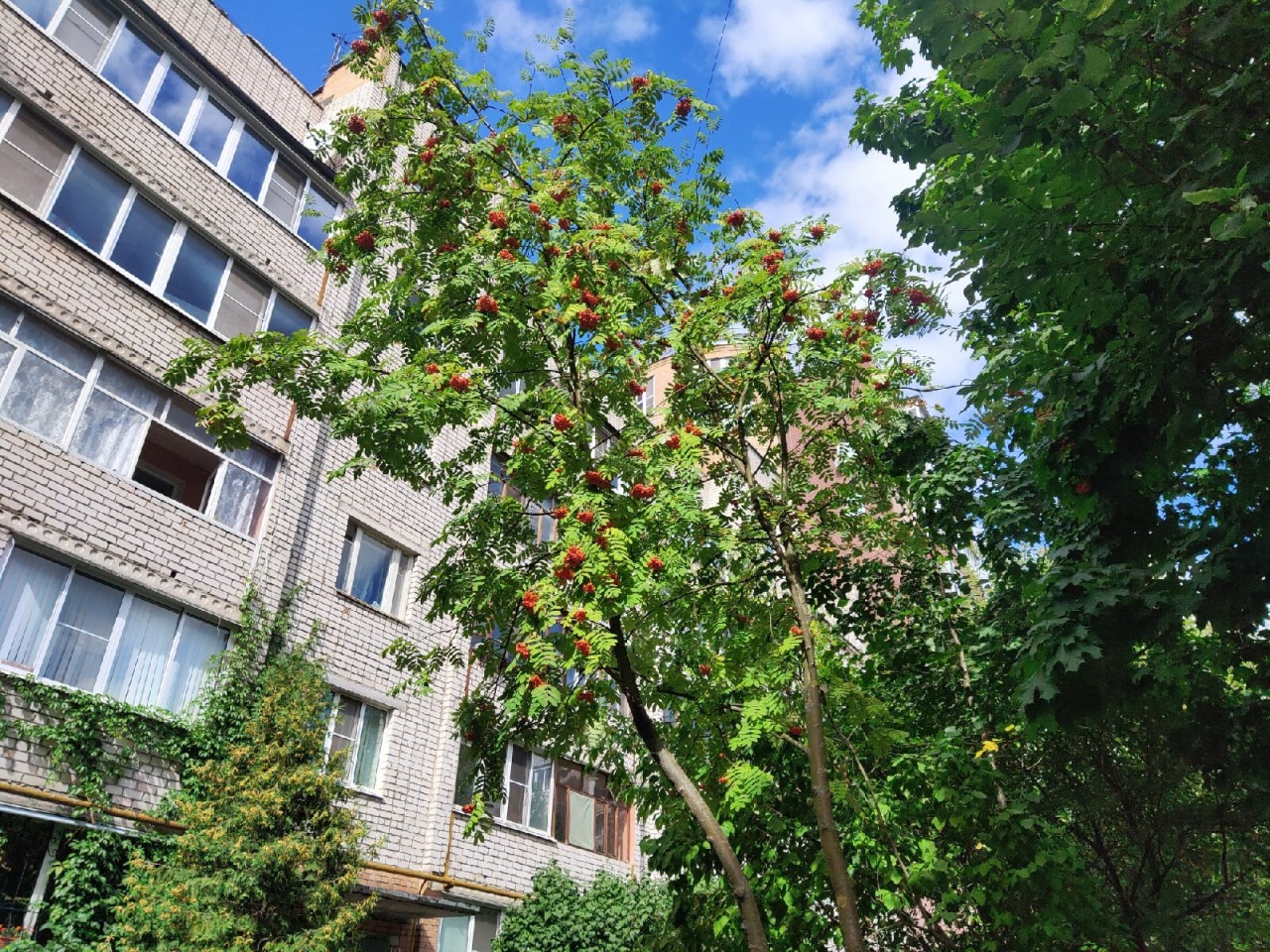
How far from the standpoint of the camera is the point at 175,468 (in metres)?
12.9

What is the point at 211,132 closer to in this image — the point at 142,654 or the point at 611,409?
the point at 142,654

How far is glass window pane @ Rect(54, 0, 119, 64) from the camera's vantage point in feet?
42.6

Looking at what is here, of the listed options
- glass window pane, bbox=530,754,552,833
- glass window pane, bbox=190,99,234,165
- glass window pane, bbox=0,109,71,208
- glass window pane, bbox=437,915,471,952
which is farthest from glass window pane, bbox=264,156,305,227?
glass window pane, bbox=437,915,471,952

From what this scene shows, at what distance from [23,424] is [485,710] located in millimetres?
7659

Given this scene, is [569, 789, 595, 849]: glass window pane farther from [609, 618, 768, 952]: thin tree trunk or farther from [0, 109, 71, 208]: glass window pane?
[0, 109, 71, 208]: glass window pane

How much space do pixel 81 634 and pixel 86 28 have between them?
9.76 m

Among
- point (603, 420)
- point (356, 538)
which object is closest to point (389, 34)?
point (603, 420)

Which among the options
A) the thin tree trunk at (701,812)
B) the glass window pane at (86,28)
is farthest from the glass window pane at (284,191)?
the thin tree trunk at (701,812)

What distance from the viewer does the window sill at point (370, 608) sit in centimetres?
1452

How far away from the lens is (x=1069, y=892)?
7.54 m

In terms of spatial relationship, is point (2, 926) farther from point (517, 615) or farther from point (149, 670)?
point (517, 615)

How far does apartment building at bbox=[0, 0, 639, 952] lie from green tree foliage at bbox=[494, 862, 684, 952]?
0.47 meters

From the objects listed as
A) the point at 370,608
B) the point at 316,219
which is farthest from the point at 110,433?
the point at 316,219

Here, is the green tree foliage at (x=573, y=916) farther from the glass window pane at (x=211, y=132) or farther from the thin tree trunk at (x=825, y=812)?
the glass window pane at (x=211, y=132)
